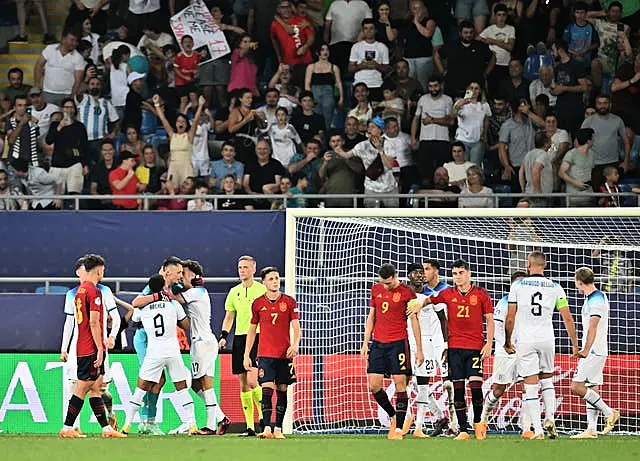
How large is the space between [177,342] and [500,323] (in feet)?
12.2

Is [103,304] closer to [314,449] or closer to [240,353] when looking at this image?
[240,353]

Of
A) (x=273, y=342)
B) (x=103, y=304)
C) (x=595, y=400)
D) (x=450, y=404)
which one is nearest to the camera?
(x=273, y=342)

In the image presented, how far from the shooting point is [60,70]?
68.3 feet

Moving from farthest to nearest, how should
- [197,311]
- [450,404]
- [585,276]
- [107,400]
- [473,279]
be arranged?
[473,279] < [450,404] < [107,400] < [197,311] < [585,276]

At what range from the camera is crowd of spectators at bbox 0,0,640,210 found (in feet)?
61.8

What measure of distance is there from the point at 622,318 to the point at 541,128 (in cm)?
386

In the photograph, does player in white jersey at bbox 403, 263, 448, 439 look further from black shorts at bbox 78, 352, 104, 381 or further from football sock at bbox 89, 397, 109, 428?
black shorts at bbox 78, 352, 104, 381

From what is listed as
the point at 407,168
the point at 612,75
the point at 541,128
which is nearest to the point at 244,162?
the point at 407,168

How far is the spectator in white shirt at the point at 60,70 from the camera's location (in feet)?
68.0

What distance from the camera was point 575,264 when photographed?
1662 centimetres

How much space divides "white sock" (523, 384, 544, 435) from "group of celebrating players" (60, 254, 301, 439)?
2476 millimetres

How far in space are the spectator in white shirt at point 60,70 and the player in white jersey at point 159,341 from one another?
729cm

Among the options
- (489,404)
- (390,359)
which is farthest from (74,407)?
(489,404)

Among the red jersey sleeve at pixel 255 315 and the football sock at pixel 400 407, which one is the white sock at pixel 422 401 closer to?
the football sock at pixel 400 407
